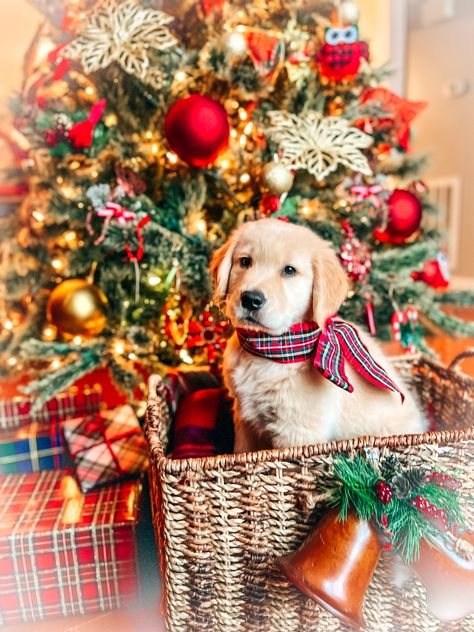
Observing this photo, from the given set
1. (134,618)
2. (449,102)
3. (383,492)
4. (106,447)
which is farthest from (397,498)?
(449,102)

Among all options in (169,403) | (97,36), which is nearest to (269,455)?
(169,403)

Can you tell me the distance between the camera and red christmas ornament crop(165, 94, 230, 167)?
1492 mm

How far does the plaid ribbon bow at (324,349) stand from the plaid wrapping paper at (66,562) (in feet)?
1.93

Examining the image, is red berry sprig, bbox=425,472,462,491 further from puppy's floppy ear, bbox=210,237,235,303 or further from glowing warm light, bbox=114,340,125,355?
glowing warm light, bbox=114,340,125,355

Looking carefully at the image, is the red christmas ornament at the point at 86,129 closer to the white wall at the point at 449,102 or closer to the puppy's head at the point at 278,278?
the puppy's head at the point at 278,278

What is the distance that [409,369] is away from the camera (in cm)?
164

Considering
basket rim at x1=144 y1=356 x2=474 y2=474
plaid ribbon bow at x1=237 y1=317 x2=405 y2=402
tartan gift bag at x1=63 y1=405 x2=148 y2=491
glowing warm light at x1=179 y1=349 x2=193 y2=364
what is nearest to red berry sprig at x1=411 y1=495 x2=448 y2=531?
basket rim at x1=144 y1=356 x2=474 y2=474

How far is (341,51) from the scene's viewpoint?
168cm

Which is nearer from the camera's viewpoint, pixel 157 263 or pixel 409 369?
pixel 409 369

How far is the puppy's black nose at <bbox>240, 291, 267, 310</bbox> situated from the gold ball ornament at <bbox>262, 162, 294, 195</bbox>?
64cm

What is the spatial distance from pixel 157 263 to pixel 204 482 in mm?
989

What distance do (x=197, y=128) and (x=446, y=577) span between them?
1295 mm

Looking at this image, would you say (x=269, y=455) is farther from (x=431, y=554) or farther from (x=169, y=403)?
(x=169, y=403)

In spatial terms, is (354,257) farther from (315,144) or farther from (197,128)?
(197,128)
